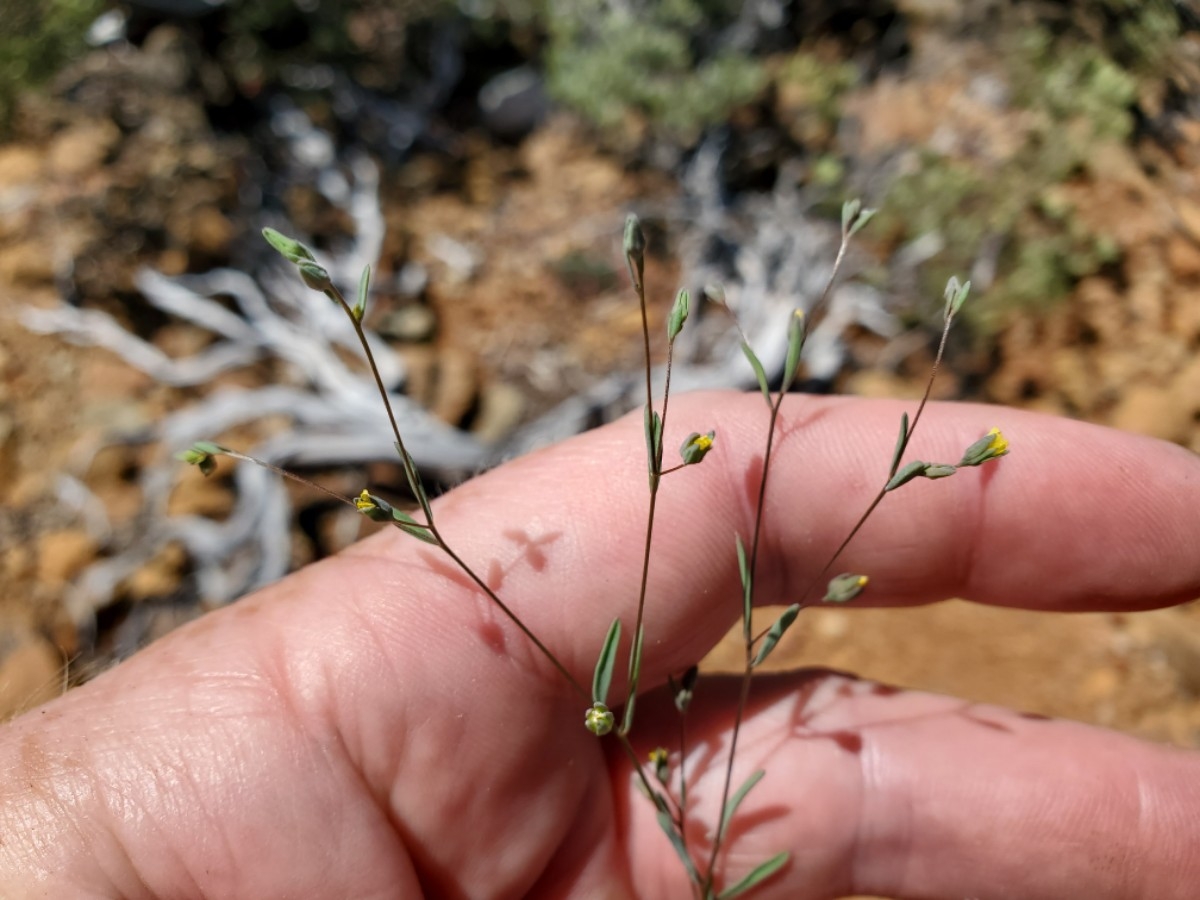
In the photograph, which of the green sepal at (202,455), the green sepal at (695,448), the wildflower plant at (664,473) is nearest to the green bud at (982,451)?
the wildflower plant at (664,473)

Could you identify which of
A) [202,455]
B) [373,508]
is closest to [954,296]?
[373,508]

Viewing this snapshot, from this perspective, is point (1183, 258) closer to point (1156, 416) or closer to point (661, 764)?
point (1156, 416)

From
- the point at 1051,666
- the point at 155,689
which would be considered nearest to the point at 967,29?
the point at 1051,666

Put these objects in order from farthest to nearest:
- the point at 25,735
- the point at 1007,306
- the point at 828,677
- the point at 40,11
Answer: the point at 40,11, the point at 1007,306, the point at 828,677, the point at 25,735

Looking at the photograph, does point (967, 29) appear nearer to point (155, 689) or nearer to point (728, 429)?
point (728, 429)

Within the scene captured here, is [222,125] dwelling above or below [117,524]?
above

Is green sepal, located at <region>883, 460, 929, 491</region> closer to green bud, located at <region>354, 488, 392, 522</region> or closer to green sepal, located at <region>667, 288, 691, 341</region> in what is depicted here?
green sepal, located at <region>667, 288, 691, 341</region>
